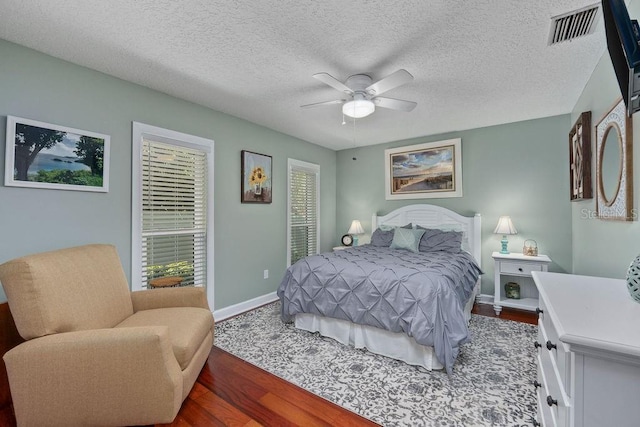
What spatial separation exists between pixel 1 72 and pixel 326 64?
92.4 inches

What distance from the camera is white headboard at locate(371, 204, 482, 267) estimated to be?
4055mm

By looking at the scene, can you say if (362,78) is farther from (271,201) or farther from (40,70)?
(40,70)

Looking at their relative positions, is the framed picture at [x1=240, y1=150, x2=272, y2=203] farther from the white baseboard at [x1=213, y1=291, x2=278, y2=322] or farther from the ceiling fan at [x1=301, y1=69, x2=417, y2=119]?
the ceiling fan at [x1=301, y1=69, x2=417, y2=119]

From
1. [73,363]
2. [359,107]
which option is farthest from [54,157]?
[359,107]

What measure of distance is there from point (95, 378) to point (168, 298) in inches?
33.2

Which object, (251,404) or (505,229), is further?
(505,229)

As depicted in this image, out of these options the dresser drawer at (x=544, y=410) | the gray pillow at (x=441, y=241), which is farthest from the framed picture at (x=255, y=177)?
the dresser drawer at (x=544, y=410)

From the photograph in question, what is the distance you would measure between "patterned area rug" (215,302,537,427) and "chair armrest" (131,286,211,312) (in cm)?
64

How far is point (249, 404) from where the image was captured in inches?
74.1

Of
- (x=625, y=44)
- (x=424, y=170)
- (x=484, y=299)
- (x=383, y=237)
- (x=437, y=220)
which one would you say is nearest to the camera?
(x=625, y=44)

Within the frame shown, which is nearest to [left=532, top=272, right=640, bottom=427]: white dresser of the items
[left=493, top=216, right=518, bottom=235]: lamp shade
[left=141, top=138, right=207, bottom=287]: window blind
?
[left=493, top=216, right=518, bottom=235]: lamp shade

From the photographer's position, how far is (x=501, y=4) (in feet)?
5.52

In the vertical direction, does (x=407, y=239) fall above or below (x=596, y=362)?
above

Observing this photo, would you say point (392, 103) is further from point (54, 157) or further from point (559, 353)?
point (54, 157)
